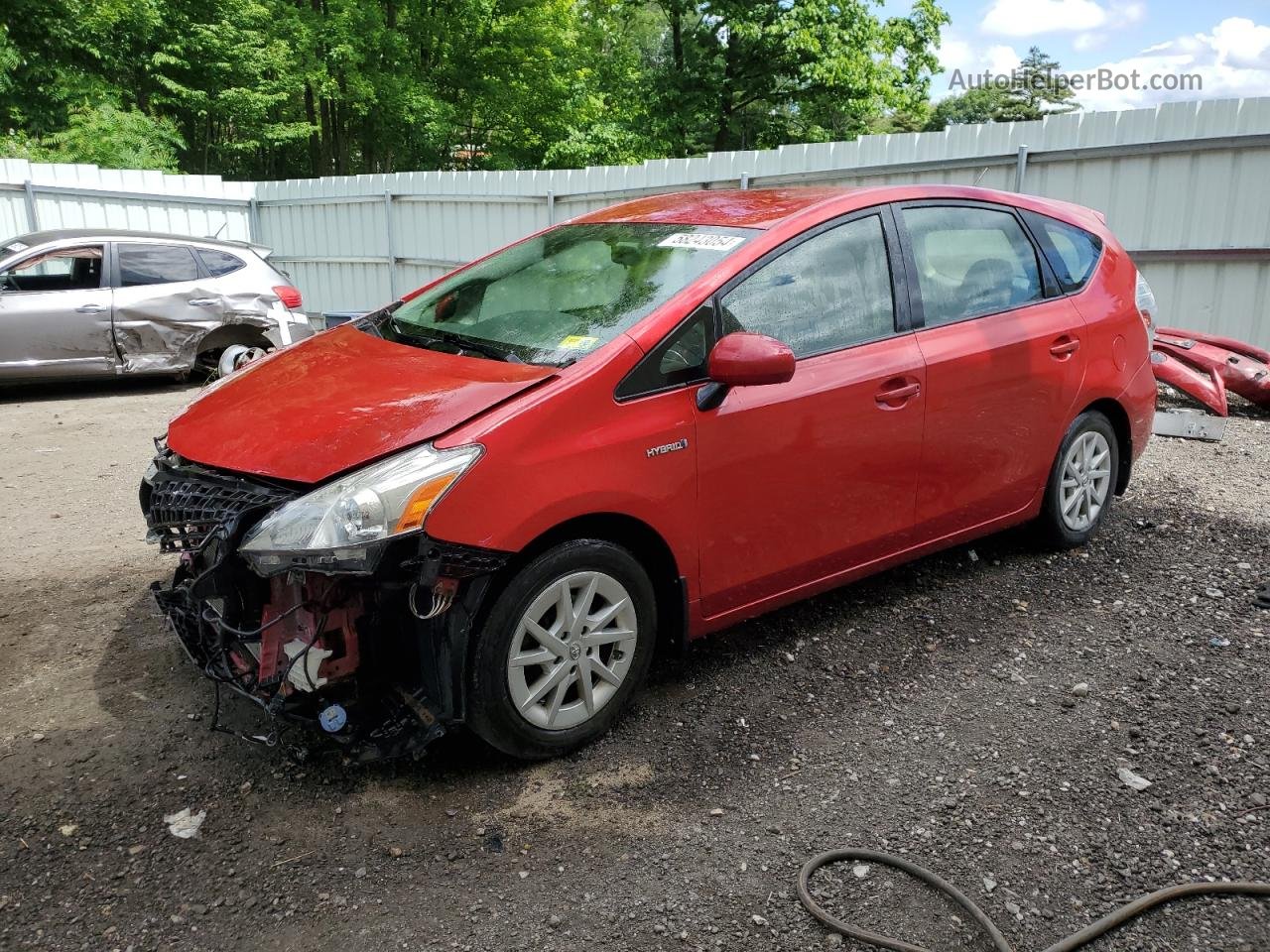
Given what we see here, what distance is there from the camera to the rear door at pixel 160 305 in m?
9.62

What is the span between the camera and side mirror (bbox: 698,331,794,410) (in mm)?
3176

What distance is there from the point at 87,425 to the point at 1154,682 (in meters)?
8.00

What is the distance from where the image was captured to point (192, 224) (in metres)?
14.6

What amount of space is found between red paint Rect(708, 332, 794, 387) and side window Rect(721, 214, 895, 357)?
22cm

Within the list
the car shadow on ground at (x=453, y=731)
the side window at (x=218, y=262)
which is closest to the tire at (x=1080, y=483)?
the car shadow on ground at (x=453, y=731)

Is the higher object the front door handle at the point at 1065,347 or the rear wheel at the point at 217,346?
the front door handle at the point at 1065,347

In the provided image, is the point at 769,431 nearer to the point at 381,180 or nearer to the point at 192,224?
the point at 381,180

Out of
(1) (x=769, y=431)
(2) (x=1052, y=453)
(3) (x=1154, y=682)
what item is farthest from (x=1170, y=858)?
(2) (x=1052, y=453)

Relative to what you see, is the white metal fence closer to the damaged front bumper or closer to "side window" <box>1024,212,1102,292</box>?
"side window" <box>1024,212,1102,292</box>

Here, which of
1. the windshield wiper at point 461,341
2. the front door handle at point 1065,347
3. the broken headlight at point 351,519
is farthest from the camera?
the front door handle at point 1065,347

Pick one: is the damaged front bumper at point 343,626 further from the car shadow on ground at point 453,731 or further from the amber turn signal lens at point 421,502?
the car shadow on ground at point 453,731

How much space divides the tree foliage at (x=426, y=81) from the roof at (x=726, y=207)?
20.7 metres

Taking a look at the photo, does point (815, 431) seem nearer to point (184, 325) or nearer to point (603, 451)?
point (603, 451)

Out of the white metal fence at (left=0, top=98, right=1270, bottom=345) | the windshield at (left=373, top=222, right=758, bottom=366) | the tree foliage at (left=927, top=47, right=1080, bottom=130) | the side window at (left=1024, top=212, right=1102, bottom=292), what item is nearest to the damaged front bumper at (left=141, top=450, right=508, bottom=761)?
the windshield at (left=373, top=222, right=758, bottom=366)
